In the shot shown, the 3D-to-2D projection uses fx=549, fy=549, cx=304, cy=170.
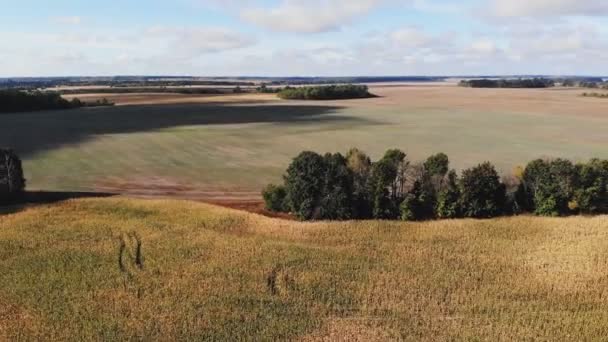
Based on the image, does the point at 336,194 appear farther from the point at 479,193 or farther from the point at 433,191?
the point at 479,193

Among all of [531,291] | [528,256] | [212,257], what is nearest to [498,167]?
[528,256]

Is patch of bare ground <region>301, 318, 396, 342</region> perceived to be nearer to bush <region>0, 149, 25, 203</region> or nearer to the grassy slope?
the grassy slope

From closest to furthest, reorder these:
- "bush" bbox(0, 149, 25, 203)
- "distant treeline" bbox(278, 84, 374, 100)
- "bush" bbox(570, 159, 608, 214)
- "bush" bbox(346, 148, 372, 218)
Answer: "bush" bbox(570, 159, 608, 214)
"bush" bbox(346, 148, 372, 218)
"bush" bbox(0, 149, 25, 203)
"distant treeline" bbox(278, 84, 374, 100)

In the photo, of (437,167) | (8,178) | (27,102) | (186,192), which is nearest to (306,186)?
(437,167)

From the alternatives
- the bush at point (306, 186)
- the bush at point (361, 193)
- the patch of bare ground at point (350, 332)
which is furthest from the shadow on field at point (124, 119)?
the patch of bare ground at point (350, 332)

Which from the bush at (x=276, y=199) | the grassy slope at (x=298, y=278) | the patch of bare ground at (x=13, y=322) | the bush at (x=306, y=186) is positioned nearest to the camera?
the patch of bare ground at (x=13, y=322)

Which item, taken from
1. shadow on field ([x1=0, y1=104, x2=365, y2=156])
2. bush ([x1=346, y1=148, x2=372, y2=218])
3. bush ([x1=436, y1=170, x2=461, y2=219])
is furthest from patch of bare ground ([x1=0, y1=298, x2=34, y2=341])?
shadow on field ([x1=0, y1=104, x2=365, y2=156])

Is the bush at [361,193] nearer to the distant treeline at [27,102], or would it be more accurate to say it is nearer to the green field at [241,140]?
the green field at [241,140]
